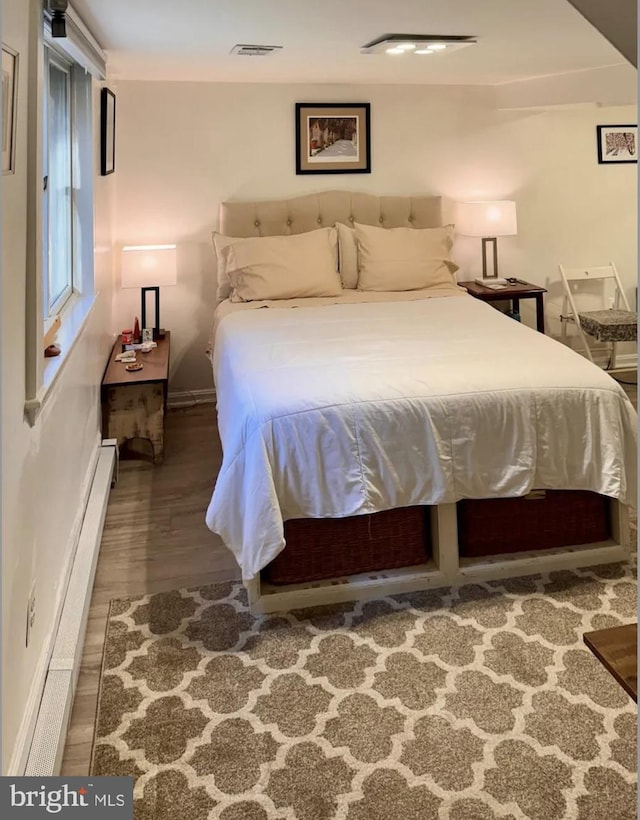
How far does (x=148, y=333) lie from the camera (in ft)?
12.9

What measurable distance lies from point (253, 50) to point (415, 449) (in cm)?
205

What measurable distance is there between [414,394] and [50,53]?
193cm

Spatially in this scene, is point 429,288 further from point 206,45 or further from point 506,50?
point 206,45

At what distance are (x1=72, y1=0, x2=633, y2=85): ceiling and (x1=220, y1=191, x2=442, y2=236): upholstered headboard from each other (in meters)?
0.70

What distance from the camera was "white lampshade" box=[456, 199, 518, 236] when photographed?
14.2 feet

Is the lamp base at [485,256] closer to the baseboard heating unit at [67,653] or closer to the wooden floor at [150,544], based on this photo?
the wooden floor at [150,544]

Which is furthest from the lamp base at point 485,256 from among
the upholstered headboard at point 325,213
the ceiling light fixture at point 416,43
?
the ceiling light fixture at point 416,43

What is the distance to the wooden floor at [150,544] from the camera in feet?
6.16

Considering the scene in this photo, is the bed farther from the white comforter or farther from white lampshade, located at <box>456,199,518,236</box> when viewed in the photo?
white lampshade, located at <box>456,199,518,236</box>

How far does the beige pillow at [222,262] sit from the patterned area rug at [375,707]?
83.6 inches

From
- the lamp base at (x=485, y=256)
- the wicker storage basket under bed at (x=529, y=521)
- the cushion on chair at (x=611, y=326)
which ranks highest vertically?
the lamp base at (x=485, y=256)

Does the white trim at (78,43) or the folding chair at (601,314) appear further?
the folding chair at (601,314)

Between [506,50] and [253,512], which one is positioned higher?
[506,50]

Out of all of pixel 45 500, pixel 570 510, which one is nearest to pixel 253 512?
pixel 45 500
